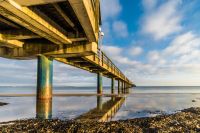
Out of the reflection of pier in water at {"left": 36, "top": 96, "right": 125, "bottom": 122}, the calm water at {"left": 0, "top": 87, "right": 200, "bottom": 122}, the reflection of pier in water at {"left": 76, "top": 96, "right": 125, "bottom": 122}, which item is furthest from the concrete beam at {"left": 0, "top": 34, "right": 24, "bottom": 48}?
the reflection of pier in water at {"left": 76, "top": 96, "right": 125, "bottom": 122}

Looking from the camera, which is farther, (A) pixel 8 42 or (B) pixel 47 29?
(A) pixel 8 42

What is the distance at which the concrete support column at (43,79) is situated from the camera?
70.6ft

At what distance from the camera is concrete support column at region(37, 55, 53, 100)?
21531 mm

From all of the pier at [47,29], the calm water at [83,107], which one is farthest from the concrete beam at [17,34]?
the calm water at [83,107]

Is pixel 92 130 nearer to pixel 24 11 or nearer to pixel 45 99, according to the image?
pixel 24 11

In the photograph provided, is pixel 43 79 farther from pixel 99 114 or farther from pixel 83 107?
pixel 99 114

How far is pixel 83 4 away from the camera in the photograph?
9602mm

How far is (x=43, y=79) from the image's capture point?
21.6 meters

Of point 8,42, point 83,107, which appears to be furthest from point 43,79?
point 8,42

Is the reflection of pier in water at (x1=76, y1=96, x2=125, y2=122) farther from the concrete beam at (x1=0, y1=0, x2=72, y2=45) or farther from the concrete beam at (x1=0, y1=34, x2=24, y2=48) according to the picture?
the concrete beam at (x1=0, y1=34, x2=24, y2=48)

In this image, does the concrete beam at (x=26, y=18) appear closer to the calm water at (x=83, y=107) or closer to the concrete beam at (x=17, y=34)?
the concrete beam at (x=17, y=34)

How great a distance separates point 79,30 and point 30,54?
224 inches

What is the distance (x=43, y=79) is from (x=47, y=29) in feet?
26.7

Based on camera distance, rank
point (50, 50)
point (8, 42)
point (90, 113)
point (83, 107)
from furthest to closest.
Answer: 1. point (50, 50)
2. point (83, 107)
3. point (8, 42)
4. point (90, 113)
